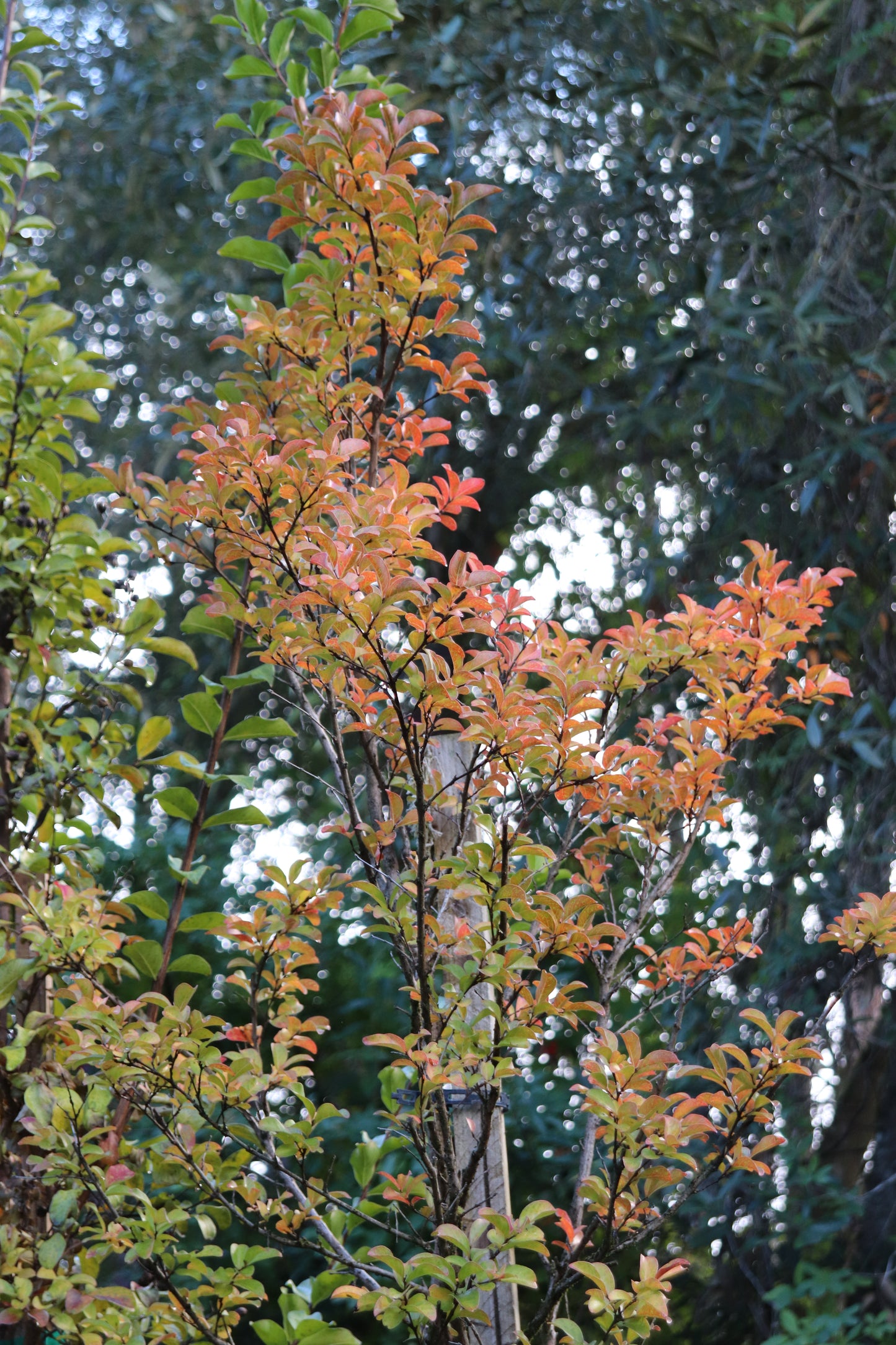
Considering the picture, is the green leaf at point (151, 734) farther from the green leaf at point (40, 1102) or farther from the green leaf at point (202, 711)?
the green leaf at point (40, 1102)

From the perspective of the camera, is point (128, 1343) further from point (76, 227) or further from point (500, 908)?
point (76, 227)

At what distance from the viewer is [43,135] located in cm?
406

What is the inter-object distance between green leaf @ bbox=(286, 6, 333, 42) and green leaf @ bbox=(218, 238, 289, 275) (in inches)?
9.8

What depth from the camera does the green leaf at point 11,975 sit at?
48.1 inches

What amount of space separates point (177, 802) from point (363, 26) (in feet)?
3.21

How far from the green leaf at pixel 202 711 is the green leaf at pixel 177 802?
8 cm

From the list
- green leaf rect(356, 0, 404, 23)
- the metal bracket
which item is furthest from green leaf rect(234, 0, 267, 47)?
the metal bracket

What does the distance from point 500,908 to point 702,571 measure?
2201 millimetres

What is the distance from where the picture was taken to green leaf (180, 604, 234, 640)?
1.35m

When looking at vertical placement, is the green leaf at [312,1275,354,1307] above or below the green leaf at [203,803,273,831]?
below

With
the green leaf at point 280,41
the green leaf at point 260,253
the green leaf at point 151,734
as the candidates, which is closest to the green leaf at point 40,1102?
the green leaf at point 151,734

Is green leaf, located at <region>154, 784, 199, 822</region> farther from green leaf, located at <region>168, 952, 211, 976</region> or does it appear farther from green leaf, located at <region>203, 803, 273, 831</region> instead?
green leaf, located at <region>168, 952, 211, 976</region>

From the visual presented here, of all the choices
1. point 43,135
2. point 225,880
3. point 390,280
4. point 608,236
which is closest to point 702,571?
point 608,236

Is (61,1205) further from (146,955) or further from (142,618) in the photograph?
→ (142,618)
